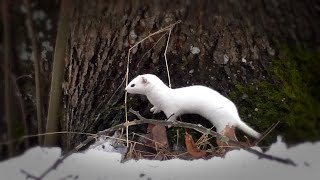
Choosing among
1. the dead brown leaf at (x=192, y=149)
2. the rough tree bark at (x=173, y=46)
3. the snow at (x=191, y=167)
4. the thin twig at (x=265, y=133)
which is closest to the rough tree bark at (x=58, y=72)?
the rough tree bark at (x=173, y=46)

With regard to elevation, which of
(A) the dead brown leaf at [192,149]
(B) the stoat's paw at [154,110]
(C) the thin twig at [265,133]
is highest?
(B) the stoat's paw at [154,110]

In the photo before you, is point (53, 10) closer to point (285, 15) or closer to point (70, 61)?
point (70, 61)

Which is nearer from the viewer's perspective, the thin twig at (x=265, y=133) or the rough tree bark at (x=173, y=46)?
the thin twig at (x=265, y=133)

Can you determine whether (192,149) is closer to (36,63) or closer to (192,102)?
(192,102)

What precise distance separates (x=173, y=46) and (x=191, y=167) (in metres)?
0.29

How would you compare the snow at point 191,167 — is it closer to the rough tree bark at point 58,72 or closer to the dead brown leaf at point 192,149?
the dead brown leaf at point 192,149

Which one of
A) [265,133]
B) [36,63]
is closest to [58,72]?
[36,63]

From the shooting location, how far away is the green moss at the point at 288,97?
3.19ft

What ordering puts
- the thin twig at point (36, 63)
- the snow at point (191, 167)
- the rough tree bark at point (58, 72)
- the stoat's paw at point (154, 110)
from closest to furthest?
1. the snow at point (191, 167)
2. the stoat's paw at point (154, 110)
3. the rough tree bark at point (58, 72)
4. the thin twig at point (36, 63)

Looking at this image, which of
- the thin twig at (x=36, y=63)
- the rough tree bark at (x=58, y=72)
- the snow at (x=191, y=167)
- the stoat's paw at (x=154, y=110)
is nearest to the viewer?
the snow at (x=191, y=167)

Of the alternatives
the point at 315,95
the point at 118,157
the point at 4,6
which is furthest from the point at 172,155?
the point at 4,6

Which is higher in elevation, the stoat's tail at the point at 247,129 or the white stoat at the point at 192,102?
the white stoat at the point at 192,102

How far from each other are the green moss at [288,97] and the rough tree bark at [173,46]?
2 cm

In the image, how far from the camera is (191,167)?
0.88 meters
